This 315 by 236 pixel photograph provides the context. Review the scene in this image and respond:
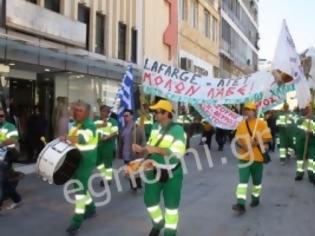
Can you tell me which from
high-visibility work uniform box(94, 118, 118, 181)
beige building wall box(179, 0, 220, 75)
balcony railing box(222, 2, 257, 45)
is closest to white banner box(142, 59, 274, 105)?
high-visibility work uniform box(94, 118, 118, 181)

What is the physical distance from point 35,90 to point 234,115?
22.9 ft

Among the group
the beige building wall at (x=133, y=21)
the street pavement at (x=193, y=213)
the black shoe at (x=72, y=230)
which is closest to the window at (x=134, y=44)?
the beige building wall at (x=133, y=21)

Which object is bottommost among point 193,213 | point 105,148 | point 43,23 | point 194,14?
point 193,213

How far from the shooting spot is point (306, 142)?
13391 mm

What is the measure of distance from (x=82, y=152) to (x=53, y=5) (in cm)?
1164

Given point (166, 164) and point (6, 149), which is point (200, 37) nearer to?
point (6, 149)

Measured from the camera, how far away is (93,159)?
8.26 metres

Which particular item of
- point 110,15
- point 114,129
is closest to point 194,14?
point 110,15

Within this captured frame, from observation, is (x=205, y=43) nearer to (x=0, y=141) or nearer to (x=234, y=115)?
(x=234, y=115)

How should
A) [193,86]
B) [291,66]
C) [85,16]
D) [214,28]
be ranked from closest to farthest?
1. [291,66]
2. [193,86]
3. [85,16]
4. [214,28]

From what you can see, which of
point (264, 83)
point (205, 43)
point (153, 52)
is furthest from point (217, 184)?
point (205, 43)

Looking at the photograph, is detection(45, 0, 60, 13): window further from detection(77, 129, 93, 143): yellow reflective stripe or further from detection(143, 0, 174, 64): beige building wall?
detection(77, 129, 93, 143): yellow reflective stripe

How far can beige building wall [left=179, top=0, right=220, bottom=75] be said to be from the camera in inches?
1435

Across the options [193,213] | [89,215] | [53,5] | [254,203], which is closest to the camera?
[89,215]
